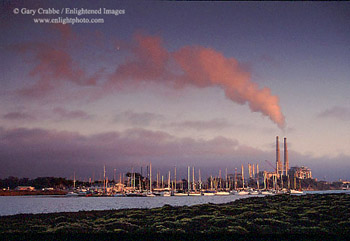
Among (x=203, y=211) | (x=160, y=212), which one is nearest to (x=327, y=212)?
(x=203, y=211)

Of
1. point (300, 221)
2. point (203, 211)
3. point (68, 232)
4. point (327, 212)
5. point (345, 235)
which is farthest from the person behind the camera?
point (203, 211)

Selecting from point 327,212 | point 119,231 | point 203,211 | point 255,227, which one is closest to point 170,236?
point 119,231

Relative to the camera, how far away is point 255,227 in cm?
2409

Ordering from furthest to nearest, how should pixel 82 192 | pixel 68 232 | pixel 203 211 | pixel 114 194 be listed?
pixel 82 192, pixel 114 194, pixel 203 211, pixel 68 232

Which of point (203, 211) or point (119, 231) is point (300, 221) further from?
point (119, 231)

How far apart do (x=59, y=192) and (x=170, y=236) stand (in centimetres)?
18194

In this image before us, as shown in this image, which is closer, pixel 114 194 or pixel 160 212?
pixel 160 212

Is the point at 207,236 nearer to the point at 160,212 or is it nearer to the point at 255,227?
the point at 255,227

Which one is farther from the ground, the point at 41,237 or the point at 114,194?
the point at 41,237

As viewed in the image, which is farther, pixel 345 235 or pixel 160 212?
pixel 160 212

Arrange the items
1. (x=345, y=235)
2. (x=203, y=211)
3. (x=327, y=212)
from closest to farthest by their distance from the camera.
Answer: (x=345, y=235) → (x=327, y=212) → (x=203, y=211)

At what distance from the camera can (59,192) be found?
630ft

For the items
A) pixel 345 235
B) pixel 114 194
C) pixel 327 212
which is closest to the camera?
pixel 345 235

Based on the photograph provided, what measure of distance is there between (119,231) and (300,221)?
12.4 metres
